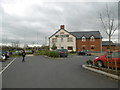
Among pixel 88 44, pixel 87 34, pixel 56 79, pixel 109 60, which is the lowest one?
pixel 56 79

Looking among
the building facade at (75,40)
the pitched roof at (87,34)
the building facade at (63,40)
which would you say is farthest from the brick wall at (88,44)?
the building facade at (63,40)

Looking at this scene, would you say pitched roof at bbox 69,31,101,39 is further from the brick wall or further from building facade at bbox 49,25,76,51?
building facade at bbox 49,25,76,51

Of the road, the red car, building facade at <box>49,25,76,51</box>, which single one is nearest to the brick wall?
building facade at <box>49,25,76,51</box>

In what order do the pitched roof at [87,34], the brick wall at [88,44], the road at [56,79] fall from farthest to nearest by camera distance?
the pitched roof at [87,34]
the brick wall at [88,44]
the road at [56,79]

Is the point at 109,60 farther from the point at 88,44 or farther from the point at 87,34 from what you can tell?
the point at 87,34

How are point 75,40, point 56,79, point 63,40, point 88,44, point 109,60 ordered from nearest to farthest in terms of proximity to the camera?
point 56,79
point 109,60
point 88,44
point 75,40
point 63,40

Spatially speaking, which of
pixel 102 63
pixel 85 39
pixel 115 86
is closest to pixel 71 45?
pixel 85 39

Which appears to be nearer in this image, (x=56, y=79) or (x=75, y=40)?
(x=56, y=79)

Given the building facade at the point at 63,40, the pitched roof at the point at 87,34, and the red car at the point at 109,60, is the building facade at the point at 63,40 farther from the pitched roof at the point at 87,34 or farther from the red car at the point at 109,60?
the red car at the point at 109,60

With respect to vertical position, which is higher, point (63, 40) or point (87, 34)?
point (87, 34)

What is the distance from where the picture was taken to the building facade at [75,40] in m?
46.5

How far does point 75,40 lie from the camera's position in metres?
47.3

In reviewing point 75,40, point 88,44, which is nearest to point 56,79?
point 75,40

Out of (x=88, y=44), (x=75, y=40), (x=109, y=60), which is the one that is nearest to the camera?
(x=109, y=60)
